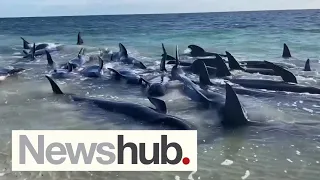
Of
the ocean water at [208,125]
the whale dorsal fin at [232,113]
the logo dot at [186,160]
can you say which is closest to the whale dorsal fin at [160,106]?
the ocean water at [208,125]

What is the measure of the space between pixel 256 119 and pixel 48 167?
167 inches

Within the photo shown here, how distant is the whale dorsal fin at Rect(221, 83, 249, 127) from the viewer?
283 inches

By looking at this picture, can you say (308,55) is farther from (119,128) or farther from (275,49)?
(119,128)

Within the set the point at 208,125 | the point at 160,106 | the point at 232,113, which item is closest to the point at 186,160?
the point at 208,125

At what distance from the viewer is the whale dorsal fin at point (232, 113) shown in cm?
718

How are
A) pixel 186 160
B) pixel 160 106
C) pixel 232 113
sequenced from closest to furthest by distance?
1. pixel 186 160
2. pixel 232 113
3. pixel 160 106

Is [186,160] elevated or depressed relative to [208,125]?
depressed

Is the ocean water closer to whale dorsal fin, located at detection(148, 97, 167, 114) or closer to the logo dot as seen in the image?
the logo dot

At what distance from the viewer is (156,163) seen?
570cm

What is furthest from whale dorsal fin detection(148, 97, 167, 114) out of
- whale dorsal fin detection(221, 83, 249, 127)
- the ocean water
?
whale dorsal fin detection(221, 83, 249, 127)

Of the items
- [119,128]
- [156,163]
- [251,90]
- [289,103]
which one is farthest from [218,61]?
[156,163]

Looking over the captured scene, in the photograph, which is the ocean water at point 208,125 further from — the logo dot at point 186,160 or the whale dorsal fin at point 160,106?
the whale dorsal fin at point 160,106

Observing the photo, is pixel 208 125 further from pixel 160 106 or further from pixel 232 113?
pixel 160 106

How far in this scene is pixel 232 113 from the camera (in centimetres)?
724
